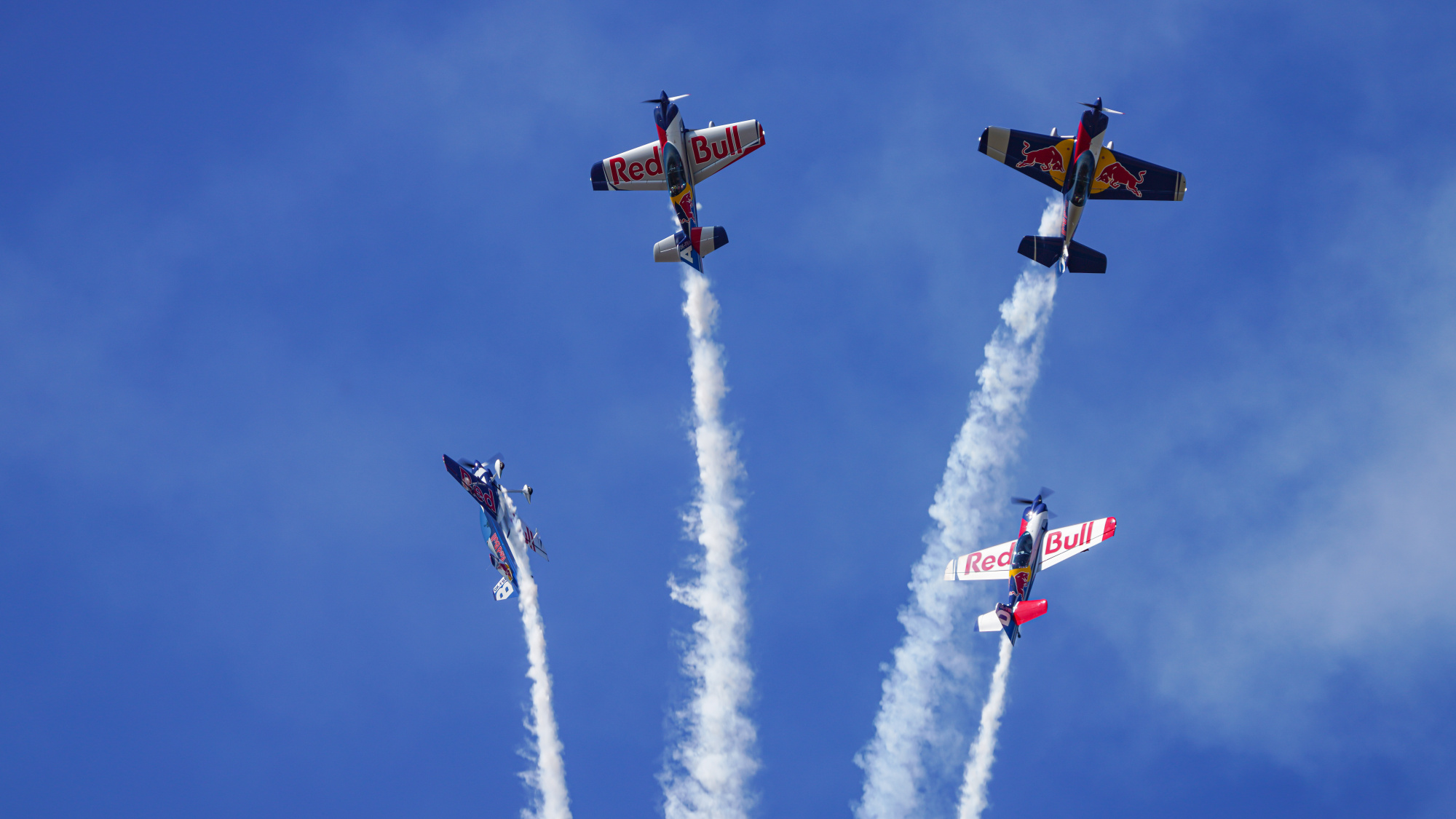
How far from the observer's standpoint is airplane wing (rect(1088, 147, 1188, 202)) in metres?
70.4

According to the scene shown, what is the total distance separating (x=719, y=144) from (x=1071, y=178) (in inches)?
531

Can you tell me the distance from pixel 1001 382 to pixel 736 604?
14.1m

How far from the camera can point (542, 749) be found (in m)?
74.6

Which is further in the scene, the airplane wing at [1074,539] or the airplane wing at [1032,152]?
the airplane wing at [1074,539]

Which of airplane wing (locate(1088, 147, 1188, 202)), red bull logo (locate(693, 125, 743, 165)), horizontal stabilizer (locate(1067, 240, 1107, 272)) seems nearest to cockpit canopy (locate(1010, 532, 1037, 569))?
horizontal stabilizer (locate(1067, 240, 1107, 272))

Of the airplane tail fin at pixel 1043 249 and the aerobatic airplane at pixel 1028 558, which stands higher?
the airplane tail fin at pixel 1043 249

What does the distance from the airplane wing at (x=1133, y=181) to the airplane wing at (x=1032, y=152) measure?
4.56ft

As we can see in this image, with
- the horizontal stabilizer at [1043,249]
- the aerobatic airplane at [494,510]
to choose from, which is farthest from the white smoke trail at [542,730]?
the horizontal stabilizer at [1043,249]

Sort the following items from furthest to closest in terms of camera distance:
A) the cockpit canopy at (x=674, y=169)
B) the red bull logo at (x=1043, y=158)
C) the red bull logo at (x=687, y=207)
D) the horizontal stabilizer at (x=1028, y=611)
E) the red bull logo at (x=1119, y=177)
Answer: the horizontal stabilizer at (x=1028, y=611)
the red bull logo at (x=687, y=207)
the red bull logo at (x=1119, y=177)
the red bull logo at (x=1043, y=158)
the cockpit canopy at (x=674, y=169)

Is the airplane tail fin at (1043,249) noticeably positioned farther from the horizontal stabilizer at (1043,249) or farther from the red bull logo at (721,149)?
the red bull logo at (721,149)

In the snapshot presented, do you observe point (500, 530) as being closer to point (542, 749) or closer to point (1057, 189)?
point (542, 749)

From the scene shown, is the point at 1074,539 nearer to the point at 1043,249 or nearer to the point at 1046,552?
the point at 1046,552

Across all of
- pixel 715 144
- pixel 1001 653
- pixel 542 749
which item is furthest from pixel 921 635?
pixel 715 144

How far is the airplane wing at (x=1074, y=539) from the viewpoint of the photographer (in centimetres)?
7388
